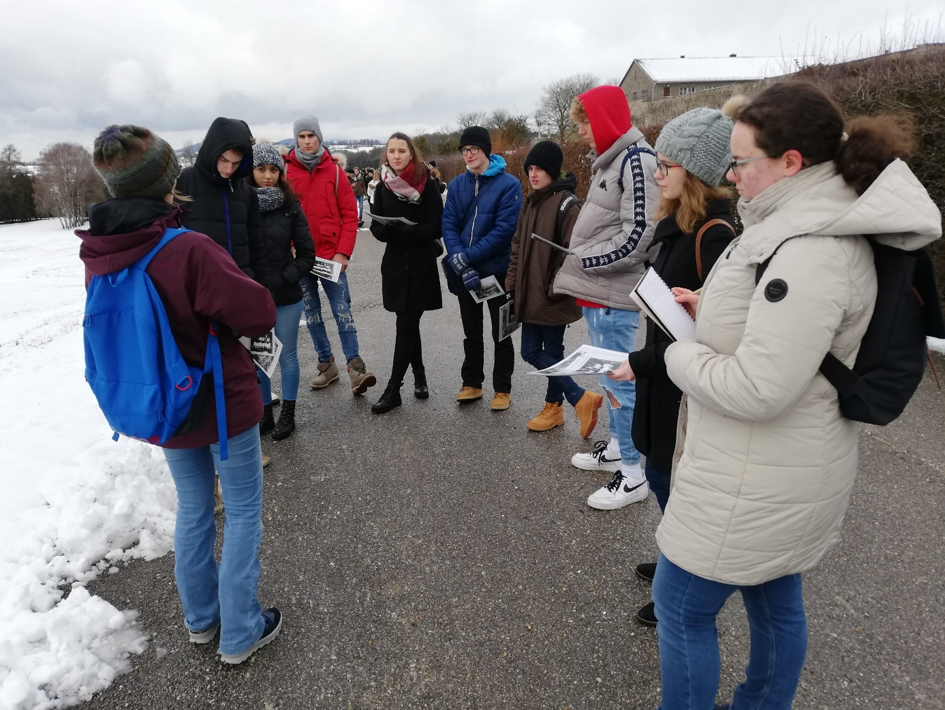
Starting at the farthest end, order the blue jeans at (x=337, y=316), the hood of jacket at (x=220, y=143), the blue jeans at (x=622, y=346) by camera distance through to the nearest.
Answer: the blue jeans at (x=337, y=316)
the blue jeans at (x=622, y=346)
the hood of jacket at (x=220, y=143)

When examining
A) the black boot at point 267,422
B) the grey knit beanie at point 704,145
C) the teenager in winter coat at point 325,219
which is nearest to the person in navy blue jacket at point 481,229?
the teenager in winter coat at point 325,219

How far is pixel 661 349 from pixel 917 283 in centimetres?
71

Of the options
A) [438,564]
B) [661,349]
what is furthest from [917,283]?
[438,564]

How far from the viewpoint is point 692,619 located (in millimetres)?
1633

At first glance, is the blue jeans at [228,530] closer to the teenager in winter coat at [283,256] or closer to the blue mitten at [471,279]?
the teenager in winter coat at [283,256]

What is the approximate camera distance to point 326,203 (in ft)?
16.1

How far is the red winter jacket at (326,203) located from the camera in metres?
4.86

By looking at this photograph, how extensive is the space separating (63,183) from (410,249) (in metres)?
65.0

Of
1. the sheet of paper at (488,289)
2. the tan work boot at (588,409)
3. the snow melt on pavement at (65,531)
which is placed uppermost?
the sheet of paper at (488,289)

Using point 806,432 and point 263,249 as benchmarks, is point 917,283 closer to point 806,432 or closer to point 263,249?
point 806,432

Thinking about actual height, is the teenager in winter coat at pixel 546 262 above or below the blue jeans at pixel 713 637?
above

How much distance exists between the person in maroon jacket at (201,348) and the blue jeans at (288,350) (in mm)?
1933

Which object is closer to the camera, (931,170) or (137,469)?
(137,469)

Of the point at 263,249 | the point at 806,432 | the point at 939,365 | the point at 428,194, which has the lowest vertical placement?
the point at 939,365
